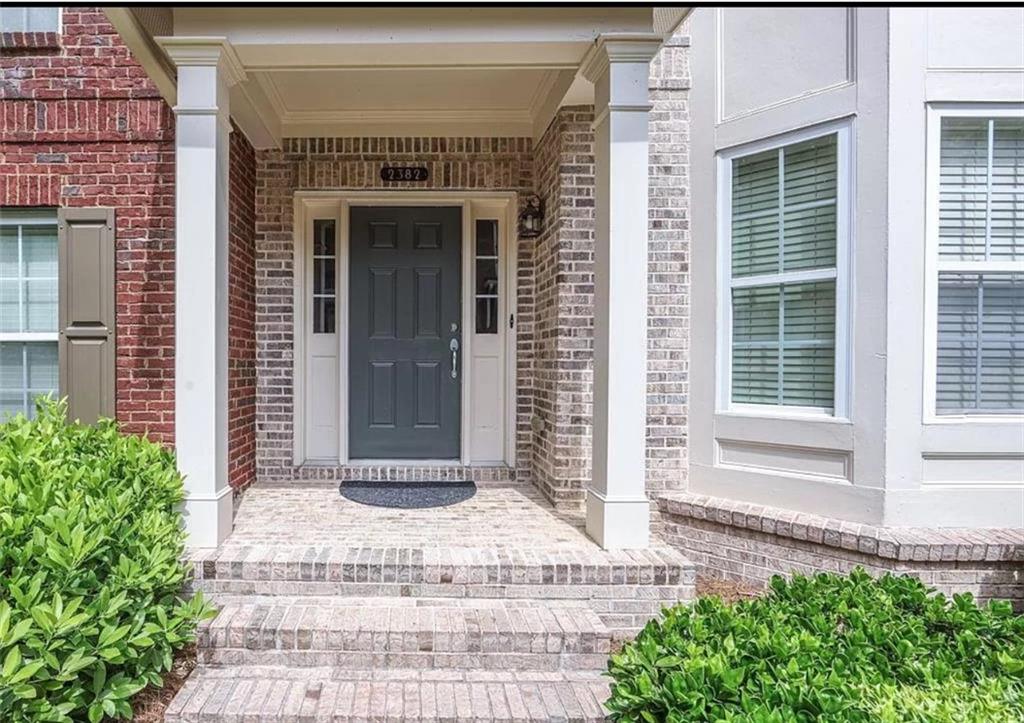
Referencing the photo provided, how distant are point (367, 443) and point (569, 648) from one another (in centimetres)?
264

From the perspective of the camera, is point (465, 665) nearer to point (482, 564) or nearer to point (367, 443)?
point (482, 564)

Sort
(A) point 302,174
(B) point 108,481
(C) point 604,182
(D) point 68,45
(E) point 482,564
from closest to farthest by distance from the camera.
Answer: (B) point 108,481 < (E) point 482,564 < (C) point 604,182 < (D) point 68,45 < (A) point 302,174

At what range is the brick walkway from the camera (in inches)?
90.8

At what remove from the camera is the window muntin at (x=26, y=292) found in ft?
13.2

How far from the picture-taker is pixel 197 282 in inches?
118

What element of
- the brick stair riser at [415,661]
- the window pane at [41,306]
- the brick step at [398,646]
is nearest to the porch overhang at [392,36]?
the window pane at [41,306]

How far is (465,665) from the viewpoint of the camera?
2566mm

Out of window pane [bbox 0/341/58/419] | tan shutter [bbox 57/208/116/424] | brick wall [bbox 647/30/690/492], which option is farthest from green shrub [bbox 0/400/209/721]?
brick wall [bbox 647/30/690/492]

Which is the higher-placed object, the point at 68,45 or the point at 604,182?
the point at 68,45

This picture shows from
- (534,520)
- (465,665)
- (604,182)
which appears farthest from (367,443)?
(604,182)

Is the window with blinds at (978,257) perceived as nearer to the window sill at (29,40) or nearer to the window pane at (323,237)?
the window pane at (323,237)

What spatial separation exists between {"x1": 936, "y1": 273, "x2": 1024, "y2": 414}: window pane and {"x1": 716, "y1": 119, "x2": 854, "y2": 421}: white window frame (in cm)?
48

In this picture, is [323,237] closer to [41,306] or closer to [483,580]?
[41,306]

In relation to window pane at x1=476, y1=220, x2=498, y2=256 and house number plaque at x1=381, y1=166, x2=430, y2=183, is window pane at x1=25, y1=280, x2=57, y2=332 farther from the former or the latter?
window pane at x1=476, y1=220, x2=498, y2=256
